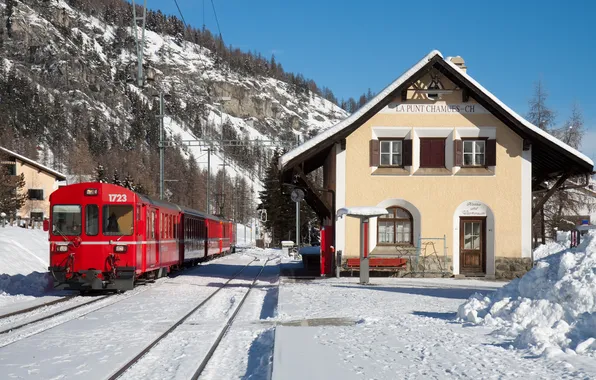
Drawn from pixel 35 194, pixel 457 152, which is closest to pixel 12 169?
pixel 35 194

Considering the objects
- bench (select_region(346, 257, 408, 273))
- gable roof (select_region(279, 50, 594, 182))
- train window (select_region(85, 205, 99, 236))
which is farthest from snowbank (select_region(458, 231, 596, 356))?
gable roof (select_region(279, 50, 594, 182))

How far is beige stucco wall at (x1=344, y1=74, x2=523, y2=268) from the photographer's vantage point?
77.0 feet

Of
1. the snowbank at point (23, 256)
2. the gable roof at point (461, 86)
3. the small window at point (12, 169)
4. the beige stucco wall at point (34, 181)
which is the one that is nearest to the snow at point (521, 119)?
the gable roof at point (461, 86)

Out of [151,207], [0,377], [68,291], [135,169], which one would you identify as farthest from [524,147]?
[135,169]

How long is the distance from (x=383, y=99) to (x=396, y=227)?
4.45 m

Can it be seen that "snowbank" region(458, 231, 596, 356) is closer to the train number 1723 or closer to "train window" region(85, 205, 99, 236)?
the train number 1723

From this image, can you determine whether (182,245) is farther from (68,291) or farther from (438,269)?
(438,269)

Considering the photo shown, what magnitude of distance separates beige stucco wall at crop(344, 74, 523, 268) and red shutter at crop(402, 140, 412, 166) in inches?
8.2

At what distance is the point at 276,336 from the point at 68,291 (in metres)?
11.5

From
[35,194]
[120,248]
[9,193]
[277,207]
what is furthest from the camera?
[35,194]

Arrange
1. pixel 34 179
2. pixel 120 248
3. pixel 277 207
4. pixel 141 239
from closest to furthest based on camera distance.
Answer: pixel 120 248
pixel 141 239
pixel 277 207
pixel 34 179

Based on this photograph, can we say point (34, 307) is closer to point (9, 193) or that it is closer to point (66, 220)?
point (66, 220)

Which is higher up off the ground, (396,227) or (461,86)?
(461,86)

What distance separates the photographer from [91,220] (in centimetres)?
1789
